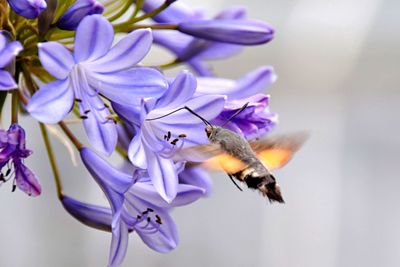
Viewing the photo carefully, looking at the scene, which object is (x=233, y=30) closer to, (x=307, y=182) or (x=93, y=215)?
(x=93, y=215)

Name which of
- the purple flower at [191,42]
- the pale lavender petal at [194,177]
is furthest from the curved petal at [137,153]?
the purple flower at [191,42]

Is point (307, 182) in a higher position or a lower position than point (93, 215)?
lower

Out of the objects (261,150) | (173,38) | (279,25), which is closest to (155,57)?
(279,25)

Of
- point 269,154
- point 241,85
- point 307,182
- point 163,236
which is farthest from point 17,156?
point 307,182

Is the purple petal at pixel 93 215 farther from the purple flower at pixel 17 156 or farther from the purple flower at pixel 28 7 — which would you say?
the purple flower at pixel 28 7

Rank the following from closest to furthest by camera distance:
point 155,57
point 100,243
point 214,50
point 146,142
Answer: point 146,142 < point 214,50 < point 100,243 < point 155,57

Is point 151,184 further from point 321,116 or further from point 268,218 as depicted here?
point 321,116
